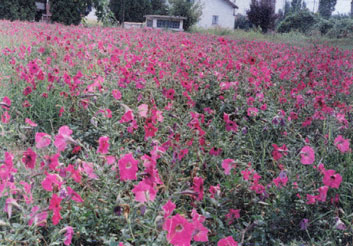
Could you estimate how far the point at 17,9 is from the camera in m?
18.4

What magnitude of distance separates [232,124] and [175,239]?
1354mm

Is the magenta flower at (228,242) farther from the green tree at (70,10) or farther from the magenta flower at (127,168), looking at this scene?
the green tree at (70,10)

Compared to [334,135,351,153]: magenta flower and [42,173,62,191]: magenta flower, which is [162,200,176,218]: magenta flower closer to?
[42,173,62,191]: magenta flower

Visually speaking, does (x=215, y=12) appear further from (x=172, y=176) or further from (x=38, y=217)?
(x=38, y=217)

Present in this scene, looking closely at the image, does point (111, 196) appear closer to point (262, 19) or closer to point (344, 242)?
point (344, 242)

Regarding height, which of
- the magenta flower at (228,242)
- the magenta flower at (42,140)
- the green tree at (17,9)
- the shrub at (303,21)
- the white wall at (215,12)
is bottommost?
the magenta flower at (228,242)

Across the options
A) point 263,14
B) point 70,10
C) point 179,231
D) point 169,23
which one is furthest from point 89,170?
point 263,14

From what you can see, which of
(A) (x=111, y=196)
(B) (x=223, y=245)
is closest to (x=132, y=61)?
(A) (x=111, y=196)

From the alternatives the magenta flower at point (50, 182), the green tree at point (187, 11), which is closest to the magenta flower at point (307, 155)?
the magenta flower at point (50, 182)

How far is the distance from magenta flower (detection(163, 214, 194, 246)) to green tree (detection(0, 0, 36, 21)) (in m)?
19.8

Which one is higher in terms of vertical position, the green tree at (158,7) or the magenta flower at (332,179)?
the green tree at (158,7)

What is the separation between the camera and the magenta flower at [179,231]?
3.51ft

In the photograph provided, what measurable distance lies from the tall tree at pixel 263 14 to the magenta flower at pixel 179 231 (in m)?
29.3

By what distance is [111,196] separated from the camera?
1.80 metres
